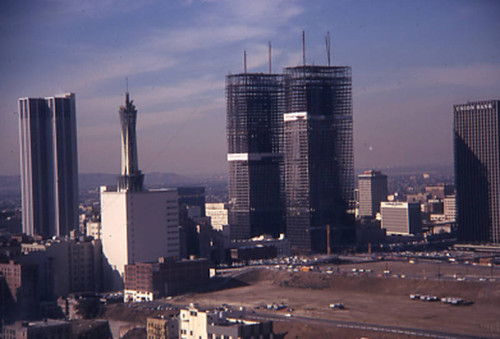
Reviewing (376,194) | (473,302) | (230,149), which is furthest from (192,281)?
(376,194)

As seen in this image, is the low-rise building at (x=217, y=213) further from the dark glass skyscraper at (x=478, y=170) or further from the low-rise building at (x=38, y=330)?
the low-rise building at (x=38, y=330)

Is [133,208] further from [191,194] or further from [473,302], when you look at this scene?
[191,194]

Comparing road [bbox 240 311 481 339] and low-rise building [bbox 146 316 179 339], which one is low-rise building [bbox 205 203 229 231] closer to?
road [bbox 240 311 481 339]

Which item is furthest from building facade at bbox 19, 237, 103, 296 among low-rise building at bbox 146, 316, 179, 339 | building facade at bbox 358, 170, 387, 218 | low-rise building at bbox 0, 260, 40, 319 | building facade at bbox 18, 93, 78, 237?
building facade at bbox 358, 170, 387, 218

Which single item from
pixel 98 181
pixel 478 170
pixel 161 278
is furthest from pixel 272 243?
pixel 161 278

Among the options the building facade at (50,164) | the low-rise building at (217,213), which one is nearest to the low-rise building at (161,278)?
the building facade at (50,164)

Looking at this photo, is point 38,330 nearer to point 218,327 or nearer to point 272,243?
point 218,327
